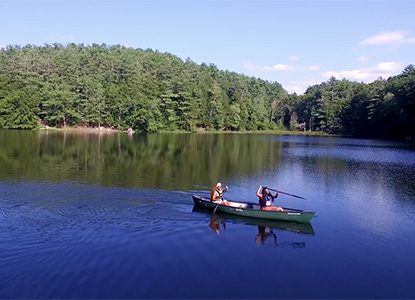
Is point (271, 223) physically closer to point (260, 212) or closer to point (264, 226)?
point (264, 226)

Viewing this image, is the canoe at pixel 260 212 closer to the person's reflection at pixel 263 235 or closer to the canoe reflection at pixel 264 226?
the canoe reflection at pixel 264 226

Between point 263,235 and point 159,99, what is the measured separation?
80951 millimetres

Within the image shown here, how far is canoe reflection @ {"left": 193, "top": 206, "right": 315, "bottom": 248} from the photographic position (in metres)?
14.9

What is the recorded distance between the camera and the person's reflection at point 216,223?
1603 cm

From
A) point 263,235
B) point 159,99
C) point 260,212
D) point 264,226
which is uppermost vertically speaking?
point 159,99

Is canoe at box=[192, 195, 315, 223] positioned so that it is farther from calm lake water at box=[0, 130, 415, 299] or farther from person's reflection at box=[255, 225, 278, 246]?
person's reflection at box=[255, 225, 278, 246]

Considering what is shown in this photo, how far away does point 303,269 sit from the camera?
12.2m

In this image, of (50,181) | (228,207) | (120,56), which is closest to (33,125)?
(120,56)

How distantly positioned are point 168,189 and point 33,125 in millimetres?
67186

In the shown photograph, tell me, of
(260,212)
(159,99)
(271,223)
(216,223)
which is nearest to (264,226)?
(271,223)

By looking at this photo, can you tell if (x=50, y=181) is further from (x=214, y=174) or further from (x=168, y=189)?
(x=214, y=174)

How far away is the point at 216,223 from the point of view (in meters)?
16.7

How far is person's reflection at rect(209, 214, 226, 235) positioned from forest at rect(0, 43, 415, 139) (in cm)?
6989

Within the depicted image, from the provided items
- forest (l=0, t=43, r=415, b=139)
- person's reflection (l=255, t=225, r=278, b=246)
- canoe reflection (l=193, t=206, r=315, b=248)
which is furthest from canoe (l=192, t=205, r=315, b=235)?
forest (l=0, t=43, r=415, b=139)
